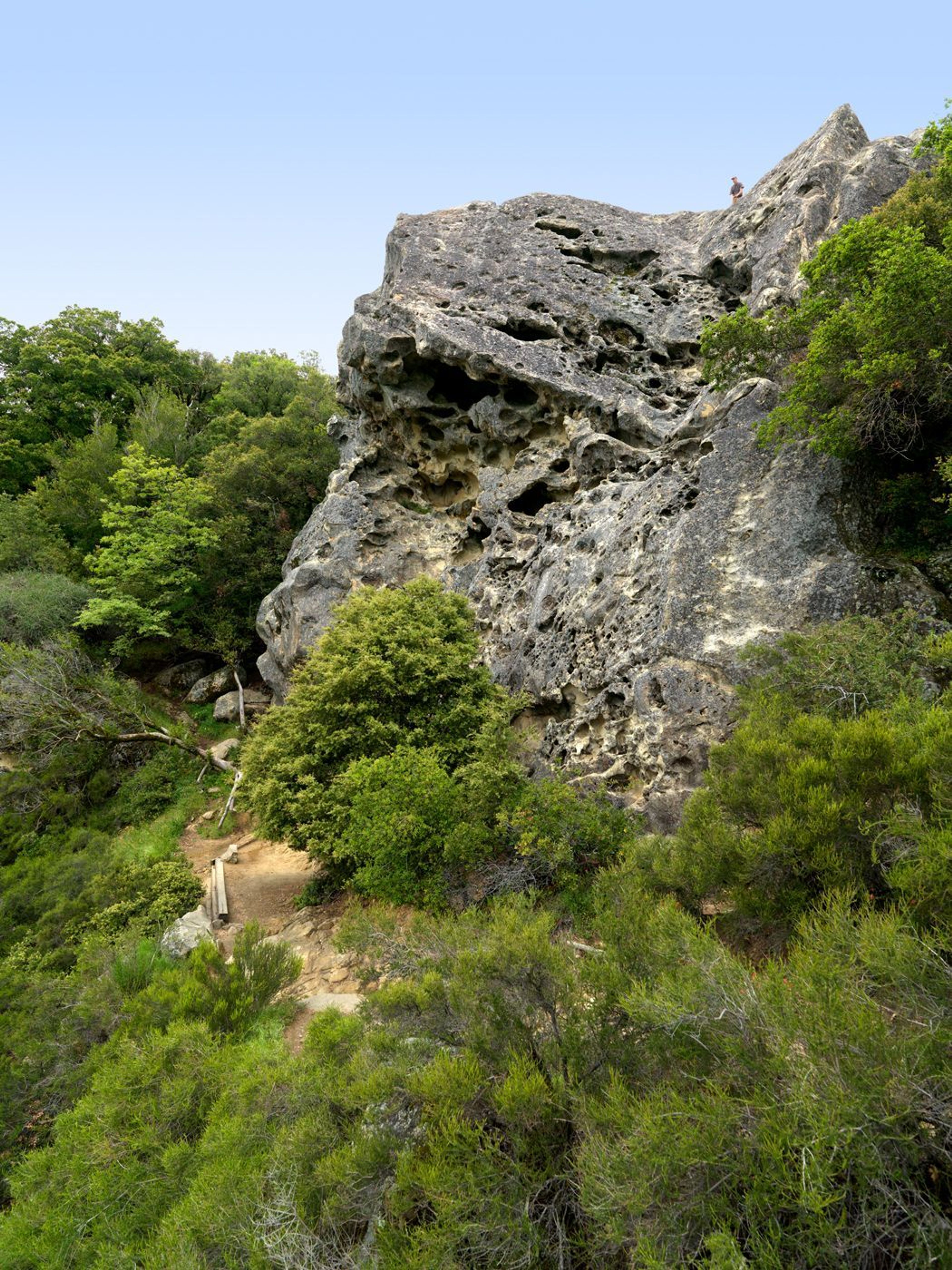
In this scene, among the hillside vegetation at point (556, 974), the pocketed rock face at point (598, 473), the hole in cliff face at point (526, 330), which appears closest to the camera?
the hillside vegetation at point (556, 974)

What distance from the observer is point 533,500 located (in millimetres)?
13898

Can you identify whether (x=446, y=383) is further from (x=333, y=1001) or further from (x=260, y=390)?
(x=260, y=390)

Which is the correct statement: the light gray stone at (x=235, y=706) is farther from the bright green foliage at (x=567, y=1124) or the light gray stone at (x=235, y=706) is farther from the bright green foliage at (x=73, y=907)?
the bright green foliage at (x=567, y=1124)

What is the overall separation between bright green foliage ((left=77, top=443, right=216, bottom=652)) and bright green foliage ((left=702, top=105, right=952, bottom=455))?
17044 mm

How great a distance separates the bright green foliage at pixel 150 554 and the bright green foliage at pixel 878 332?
55.9 feet

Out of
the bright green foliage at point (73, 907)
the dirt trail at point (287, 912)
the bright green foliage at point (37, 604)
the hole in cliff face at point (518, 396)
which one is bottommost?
the dirt trail at point (287, 912)

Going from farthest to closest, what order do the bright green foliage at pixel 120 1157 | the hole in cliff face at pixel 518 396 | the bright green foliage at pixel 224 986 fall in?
the hole in cliff face at pixel 518 396 < the bright green foliage at pixel 224 986 < the bright green foliage at pixel 120 1157

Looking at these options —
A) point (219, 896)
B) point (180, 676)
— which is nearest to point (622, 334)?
point (219, 896)

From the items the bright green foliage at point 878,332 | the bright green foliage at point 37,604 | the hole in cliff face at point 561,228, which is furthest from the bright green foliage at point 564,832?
the hole in cliff face at point 561,228

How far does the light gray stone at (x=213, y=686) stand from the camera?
66.7 feet

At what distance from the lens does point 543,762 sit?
375 inches

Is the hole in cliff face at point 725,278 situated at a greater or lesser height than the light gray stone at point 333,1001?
greater

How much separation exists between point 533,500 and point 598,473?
71.2 inches

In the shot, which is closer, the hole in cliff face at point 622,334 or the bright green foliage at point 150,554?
the hole in cliff face at point 622,334
